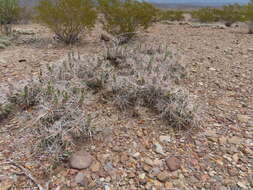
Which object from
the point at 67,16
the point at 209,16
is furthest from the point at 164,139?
the point at 209,16

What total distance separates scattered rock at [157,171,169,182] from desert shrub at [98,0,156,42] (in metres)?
4.06

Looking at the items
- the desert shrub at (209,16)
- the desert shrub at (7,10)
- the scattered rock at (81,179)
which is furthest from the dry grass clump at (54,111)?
the desert shrub at (209,16)

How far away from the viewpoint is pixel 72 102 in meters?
2.09

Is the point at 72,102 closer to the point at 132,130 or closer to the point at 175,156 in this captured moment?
the point at 132,130

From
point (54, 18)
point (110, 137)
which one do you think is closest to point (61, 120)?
point (110, 137)

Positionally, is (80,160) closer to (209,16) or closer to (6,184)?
(6,184)

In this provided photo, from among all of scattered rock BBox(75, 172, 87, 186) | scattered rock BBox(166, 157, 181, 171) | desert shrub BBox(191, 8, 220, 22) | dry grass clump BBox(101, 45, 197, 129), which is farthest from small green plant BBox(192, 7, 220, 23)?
scattered rock BBox(75, 172, 87, 186)

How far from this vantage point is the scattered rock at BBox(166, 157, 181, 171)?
1.67 m

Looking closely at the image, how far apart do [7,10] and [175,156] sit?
283 inches

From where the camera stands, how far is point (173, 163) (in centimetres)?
171

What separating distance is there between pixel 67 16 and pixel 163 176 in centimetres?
425

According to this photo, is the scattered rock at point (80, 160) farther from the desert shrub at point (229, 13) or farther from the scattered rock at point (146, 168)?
the desert shrub at point (229, 13)

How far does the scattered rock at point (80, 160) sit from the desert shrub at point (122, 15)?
154 inches

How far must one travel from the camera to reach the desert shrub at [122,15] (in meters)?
5.06
